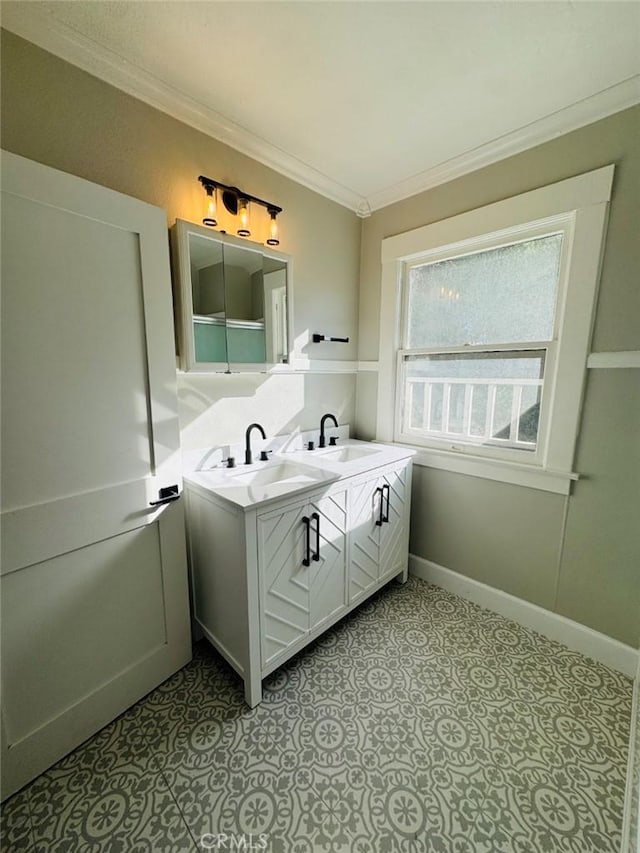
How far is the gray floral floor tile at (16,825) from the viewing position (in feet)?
3.41

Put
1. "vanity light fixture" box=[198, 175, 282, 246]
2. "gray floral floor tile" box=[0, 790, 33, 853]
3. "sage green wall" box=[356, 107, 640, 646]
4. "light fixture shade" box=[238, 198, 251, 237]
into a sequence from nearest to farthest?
"gray floral floor tile" box=[0, 790, 33, 853] < "sage green wall" box=[356, 107, 640, 646] < "vanity light fixture" box=[198, 175, 282, 246] < "light fixture shade" box=[238, 198, 251, 237]

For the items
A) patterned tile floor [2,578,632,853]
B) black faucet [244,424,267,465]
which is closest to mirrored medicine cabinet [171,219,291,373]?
black faucet [244,424,267,465]

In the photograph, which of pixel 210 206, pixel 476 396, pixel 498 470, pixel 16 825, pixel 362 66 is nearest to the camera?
pixel 16 825

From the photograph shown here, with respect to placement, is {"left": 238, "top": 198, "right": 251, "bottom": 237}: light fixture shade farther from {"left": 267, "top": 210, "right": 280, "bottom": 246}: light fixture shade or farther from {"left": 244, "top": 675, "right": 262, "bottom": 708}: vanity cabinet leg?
{"left": 244, "top": 675, "right": 262, "bottom": 708}: vanity cabinet leg

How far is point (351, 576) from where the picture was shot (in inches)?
73.6

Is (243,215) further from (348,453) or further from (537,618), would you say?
(537,618)

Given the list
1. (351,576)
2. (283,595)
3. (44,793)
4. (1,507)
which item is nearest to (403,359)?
(351,576)

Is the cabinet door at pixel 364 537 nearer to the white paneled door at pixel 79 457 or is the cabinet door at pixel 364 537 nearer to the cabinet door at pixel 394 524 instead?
the cabinet door at pixel 394 524

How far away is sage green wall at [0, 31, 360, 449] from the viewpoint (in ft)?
3.96

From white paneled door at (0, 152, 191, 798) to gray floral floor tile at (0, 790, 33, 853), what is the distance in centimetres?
5

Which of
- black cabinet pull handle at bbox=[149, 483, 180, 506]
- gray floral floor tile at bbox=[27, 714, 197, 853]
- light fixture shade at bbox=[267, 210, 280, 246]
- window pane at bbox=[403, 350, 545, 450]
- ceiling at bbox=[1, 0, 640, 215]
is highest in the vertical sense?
ceiling at bbox=[1, 0, 640, 215]

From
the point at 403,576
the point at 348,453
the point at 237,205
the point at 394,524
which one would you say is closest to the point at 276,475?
the point at 348,453

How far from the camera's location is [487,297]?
202 centimetres

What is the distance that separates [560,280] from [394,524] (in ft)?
5.30
